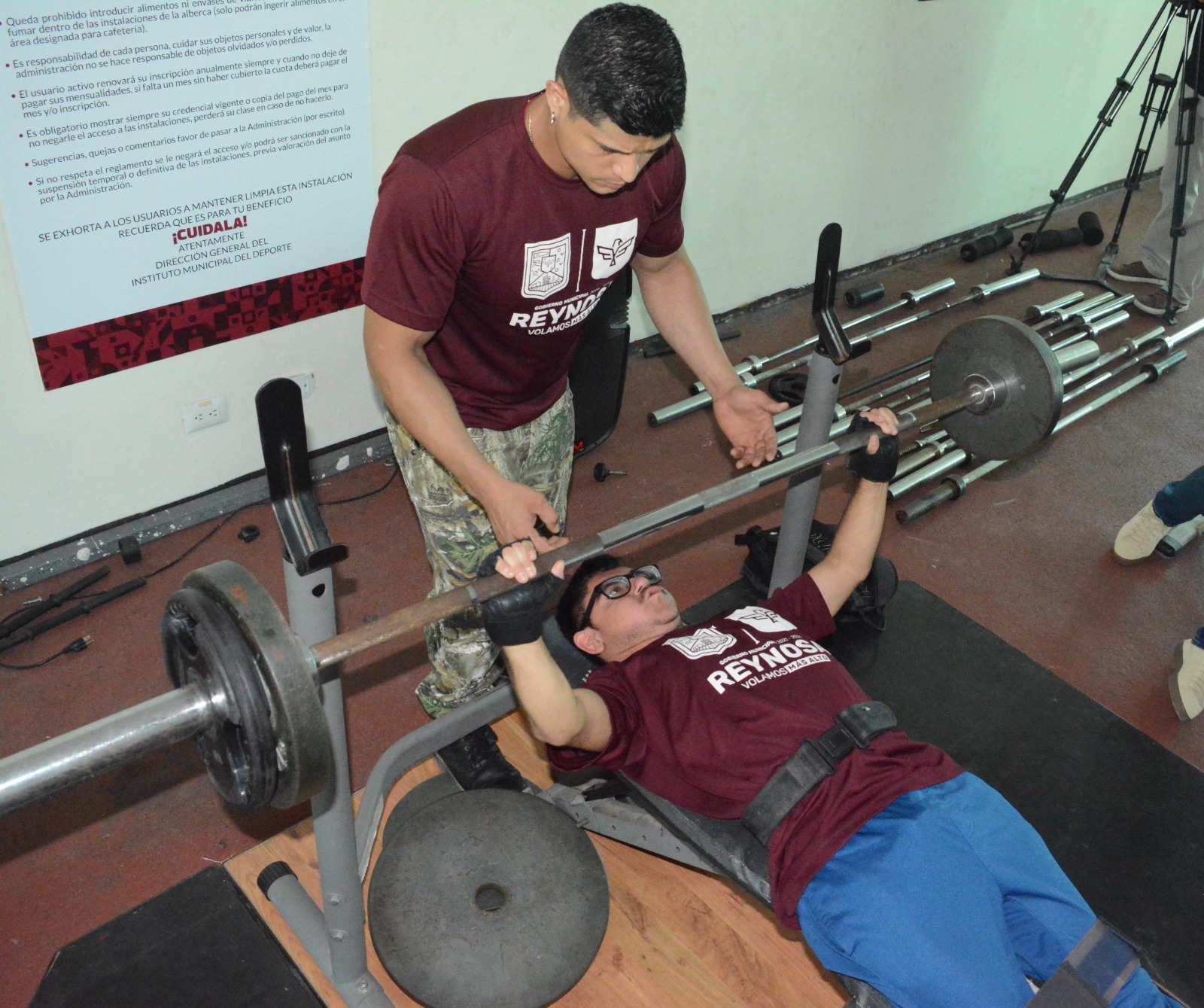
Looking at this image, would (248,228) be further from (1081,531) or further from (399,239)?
(1081,531)

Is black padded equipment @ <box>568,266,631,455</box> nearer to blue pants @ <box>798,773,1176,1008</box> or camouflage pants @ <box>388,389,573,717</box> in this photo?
camouflage pants @ <box>388,389,573,717</box>

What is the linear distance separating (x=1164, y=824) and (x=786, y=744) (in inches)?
44.6

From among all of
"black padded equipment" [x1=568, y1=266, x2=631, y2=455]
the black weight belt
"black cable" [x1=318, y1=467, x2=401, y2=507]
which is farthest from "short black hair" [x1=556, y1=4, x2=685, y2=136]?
"black cable" [x1=318, y1=467, x2=401, y2=507]

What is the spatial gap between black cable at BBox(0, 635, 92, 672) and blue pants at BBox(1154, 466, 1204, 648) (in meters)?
3.03

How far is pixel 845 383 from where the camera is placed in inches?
164

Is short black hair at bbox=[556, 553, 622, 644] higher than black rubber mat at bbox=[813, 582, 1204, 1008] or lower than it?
higher

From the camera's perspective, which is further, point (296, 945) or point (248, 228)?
point (248, 228)

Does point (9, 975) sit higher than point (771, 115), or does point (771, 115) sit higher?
point (771, 115)

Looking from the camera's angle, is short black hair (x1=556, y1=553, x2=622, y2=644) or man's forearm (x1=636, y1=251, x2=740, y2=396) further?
man's forearm (x1=636, y1=251, x2=740, y2=396)

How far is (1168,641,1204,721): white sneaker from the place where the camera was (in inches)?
107

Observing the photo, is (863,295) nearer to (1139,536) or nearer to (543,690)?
(1139,536)

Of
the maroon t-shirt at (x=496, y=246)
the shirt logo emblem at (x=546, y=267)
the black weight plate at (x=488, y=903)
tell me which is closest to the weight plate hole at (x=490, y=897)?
the black weight plate at (x=488, y=903)

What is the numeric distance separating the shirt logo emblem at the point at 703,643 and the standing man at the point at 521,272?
311 mm

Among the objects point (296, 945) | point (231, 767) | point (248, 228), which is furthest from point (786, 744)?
point (248, 228)
